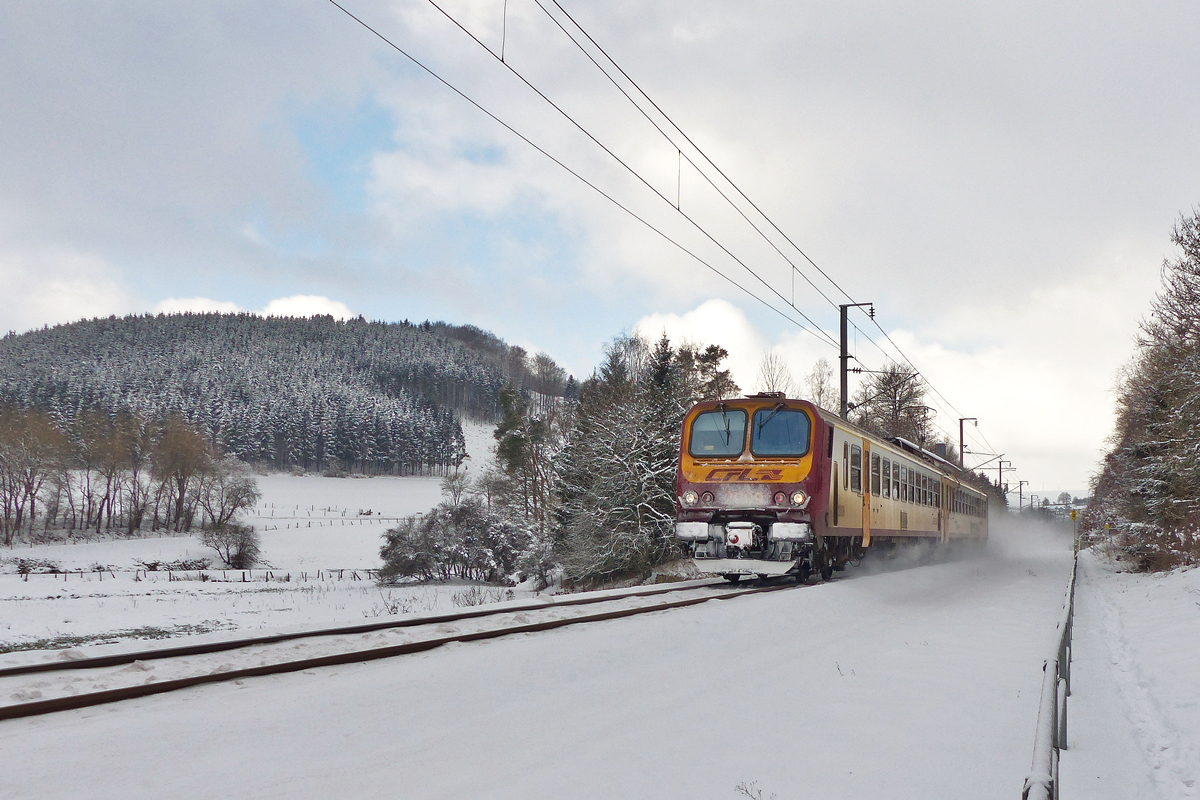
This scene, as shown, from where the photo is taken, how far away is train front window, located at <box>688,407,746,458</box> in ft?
53.7

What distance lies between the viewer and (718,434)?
1659cm

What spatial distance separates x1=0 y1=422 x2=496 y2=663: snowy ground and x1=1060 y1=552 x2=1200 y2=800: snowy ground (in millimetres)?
7475

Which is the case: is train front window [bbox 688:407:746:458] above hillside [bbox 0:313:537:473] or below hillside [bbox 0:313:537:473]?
below

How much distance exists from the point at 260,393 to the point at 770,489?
487ft

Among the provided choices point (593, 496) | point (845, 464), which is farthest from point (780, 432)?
point (593, 496)

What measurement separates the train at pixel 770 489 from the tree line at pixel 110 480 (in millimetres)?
64264

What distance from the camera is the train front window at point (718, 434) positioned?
644 inches

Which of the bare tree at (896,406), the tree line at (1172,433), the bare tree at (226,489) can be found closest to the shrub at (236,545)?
the bare tree at (226,489)

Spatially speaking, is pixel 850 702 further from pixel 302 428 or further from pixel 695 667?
pixel 302 428

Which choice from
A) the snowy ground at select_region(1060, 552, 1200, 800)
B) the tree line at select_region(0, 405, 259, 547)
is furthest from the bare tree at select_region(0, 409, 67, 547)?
the snowy ground at select_region(1060, 552, 1200, 800)

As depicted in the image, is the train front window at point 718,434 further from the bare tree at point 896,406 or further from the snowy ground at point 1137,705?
the bare tree at point 896,406

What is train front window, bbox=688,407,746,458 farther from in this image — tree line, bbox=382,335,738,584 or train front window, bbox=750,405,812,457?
tree line, bbox=382,335,738,584

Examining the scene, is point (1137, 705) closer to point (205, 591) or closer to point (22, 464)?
point (205, 591)

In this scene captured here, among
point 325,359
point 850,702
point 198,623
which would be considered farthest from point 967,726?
point 325,359
